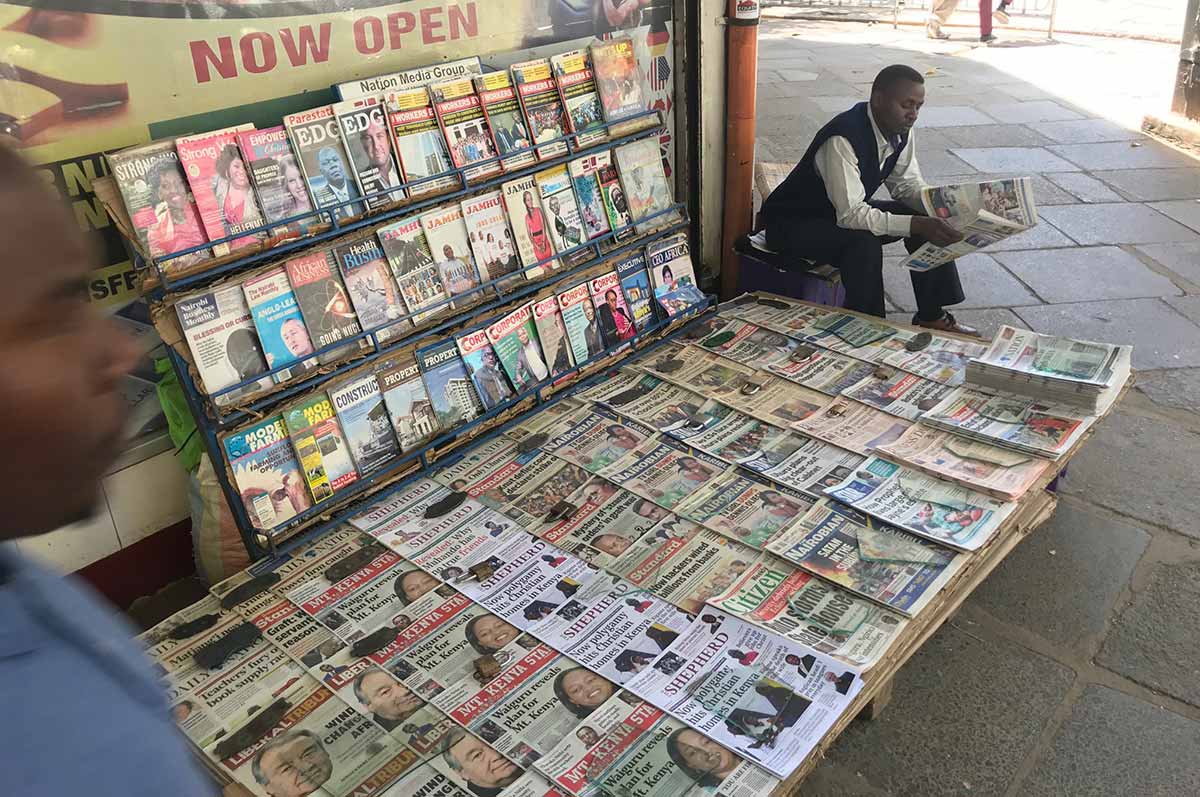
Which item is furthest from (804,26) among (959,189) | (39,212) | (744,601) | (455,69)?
(39,212)

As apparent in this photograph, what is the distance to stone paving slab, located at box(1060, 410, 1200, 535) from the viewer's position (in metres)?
2.96

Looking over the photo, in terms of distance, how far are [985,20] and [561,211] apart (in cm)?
930

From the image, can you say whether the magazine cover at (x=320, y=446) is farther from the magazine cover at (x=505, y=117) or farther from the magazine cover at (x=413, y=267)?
the magazine cover at (x=505, y=117)

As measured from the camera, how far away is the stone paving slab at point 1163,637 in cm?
234

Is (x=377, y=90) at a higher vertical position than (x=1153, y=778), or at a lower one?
higher

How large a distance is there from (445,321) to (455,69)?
31.0 inches

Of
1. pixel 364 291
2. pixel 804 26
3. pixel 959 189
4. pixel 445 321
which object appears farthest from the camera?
pixel 804 26

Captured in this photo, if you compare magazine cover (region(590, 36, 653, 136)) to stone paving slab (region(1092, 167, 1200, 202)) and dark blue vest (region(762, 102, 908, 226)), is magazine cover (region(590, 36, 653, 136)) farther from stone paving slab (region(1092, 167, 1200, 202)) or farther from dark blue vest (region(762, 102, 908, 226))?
stone paving slab (region(1092, 167, 1200, 202))

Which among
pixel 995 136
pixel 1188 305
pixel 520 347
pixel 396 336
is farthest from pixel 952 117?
pixel 396 336

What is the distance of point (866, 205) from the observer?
3.60 metres

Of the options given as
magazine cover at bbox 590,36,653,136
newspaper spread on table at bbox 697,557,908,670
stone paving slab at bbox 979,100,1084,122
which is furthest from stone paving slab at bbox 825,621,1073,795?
stone paving slab at bbox 979,100,1084,122

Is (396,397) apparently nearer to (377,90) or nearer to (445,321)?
(445,321)

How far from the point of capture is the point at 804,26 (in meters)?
12.2

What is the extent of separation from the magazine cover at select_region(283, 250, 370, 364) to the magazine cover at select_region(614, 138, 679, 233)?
120 centimetres
